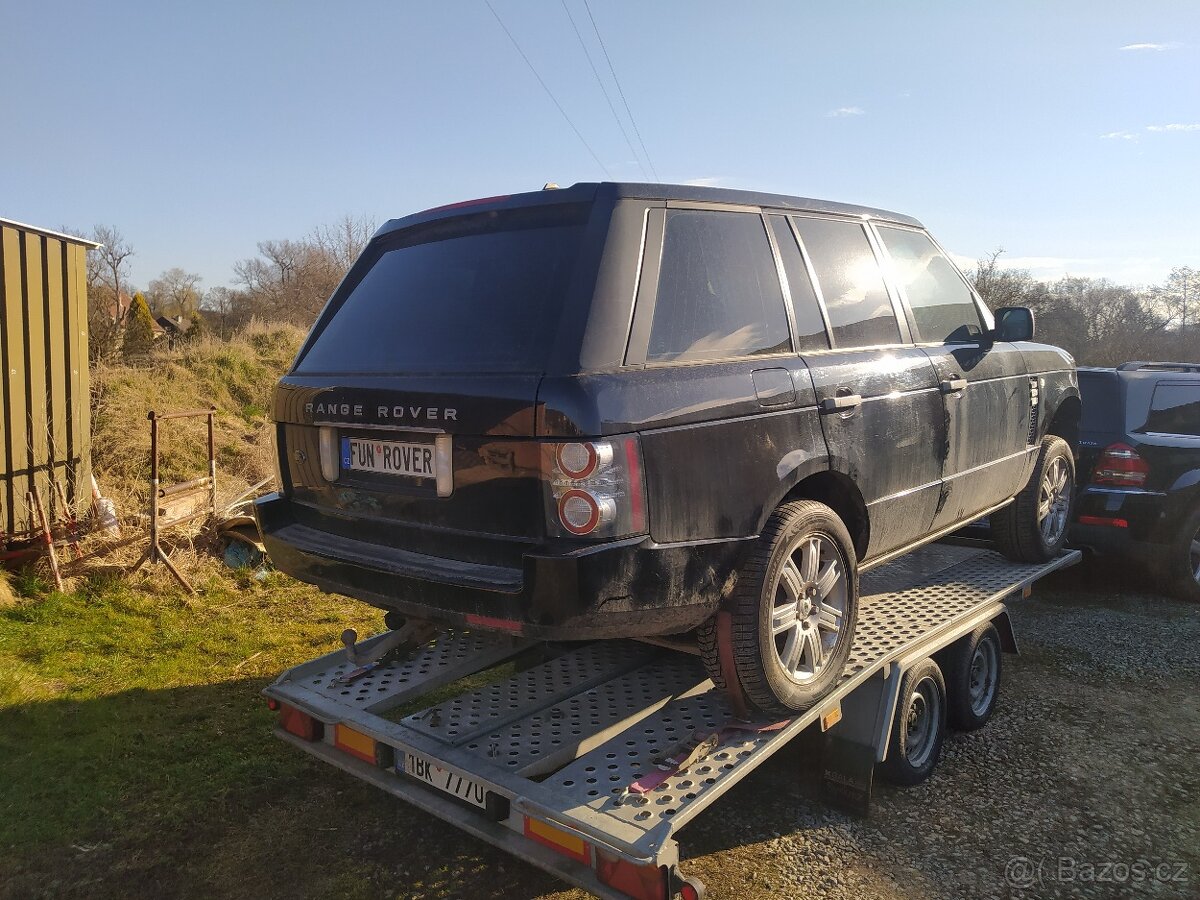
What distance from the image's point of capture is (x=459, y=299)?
2920 mm

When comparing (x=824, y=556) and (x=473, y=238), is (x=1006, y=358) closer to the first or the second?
(x=824, y=556)

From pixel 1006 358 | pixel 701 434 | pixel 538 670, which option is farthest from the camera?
pixel 1006 358

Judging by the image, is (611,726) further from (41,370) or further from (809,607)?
(41,370)

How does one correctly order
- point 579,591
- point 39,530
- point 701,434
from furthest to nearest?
point 39,530, point 701,434, point 579,591

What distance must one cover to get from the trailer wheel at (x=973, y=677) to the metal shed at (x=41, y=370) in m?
6.12

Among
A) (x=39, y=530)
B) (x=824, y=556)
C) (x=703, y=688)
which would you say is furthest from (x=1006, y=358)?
(x=39, y=530)

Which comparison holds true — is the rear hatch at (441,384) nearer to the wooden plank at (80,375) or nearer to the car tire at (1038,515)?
the car tire at (1038,515)

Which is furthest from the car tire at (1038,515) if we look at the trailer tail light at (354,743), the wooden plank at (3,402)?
the wooden plank at (3,402)

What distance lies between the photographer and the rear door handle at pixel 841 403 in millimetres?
3148

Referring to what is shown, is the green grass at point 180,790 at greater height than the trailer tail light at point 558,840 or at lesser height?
lesser

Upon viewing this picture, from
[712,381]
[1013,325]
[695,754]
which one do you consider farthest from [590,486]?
[1013,325]

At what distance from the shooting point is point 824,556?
316 cm

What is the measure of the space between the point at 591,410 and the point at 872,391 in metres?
1.57

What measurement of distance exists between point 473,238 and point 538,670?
1.81 meters
